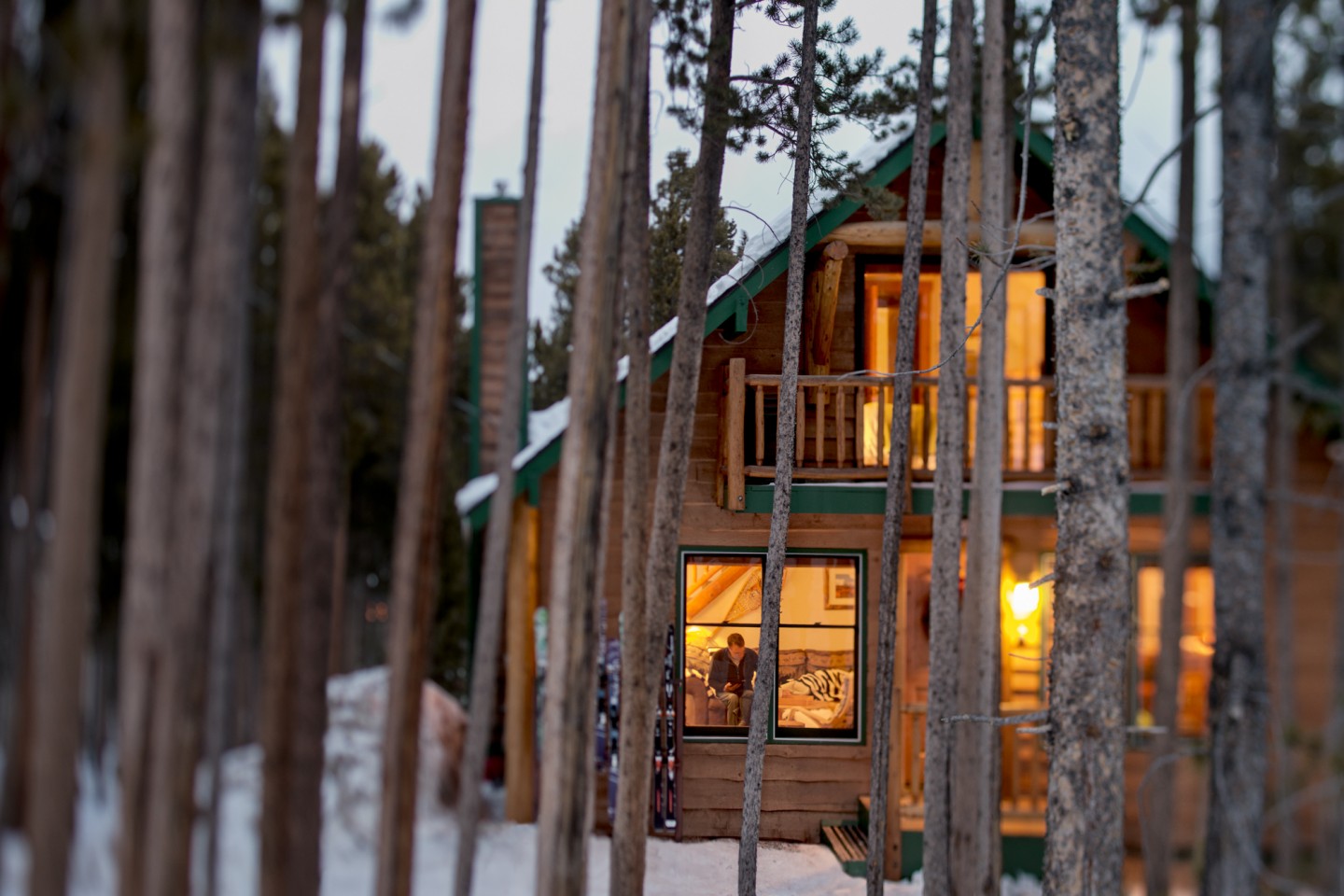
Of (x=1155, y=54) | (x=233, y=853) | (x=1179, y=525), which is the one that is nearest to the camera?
(x=233, y=853)

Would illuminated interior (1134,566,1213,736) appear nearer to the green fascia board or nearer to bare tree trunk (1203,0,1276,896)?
the green fascia board

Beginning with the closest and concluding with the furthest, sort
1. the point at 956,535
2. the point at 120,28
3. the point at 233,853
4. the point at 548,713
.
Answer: the point at 120,28 → the point at 233,853 → the point at 548,713 → the point at 956,535

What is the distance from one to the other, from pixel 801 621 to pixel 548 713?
2.18m

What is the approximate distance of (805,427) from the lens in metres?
5.11

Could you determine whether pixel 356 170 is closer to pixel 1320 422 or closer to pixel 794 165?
pixel 794 165

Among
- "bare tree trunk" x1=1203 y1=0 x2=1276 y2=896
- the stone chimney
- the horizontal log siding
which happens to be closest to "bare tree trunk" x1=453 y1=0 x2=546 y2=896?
the stone chimney

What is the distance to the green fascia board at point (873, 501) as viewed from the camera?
4.60 metres

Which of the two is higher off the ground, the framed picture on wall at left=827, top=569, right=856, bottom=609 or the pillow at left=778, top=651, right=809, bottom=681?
the framed picture on wall at left=827, top=569, right=856, bottom=609

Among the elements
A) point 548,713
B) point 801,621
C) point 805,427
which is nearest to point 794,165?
point 805,427

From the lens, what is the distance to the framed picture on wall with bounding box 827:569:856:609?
5.03 meters

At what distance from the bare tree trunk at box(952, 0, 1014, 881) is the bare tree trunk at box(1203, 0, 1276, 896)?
1.07 metres

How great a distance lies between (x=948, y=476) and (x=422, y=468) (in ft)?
9.11

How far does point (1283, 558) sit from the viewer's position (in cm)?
471

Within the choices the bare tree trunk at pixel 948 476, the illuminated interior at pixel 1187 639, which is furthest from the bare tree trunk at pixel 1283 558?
the illuminated interior at pixel 1187 639
